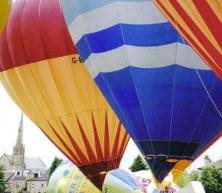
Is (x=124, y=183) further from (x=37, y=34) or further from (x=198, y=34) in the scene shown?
(x=198, y=34)

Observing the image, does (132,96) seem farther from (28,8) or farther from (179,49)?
(28,8)

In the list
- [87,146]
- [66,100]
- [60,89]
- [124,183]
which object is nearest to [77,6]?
[60,89]

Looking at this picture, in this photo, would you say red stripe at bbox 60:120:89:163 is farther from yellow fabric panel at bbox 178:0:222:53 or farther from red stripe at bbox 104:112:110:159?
yellow fabric panel at bbox 178:0:222:53

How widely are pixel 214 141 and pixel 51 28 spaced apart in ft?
14.0

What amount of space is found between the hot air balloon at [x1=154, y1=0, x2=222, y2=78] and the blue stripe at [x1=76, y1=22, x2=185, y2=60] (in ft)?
6.39

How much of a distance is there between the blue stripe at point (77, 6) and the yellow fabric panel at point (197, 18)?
9.11 ft

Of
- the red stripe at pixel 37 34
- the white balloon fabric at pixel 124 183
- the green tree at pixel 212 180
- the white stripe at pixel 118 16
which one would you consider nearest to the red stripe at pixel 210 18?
the white stripe at pixel 118 16

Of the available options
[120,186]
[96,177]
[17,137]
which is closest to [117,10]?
[96,177]

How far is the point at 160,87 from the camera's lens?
28.0 ft

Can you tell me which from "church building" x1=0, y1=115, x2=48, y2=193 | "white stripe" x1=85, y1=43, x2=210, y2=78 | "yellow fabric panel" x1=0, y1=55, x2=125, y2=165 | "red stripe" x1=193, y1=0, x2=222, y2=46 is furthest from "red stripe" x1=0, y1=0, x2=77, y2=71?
"church building" x1=0, y1=115, x2=48, y2=193

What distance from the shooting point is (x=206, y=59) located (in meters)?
6.23

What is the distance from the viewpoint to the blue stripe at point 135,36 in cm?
851

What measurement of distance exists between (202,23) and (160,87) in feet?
8.67

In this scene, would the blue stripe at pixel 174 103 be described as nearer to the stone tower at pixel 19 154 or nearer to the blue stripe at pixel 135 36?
the blue stripe at pixel 135 36
